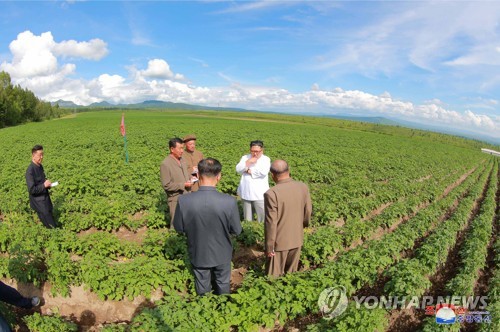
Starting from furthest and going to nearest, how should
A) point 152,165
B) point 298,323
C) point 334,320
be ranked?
point 152,165, point 298,323, point 334,320

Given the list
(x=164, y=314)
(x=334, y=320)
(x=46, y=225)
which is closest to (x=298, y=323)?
(x=334, y=320)

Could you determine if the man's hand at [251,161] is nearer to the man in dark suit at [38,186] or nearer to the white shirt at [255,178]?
the white shirt at [255,178]

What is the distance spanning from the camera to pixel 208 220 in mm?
3693

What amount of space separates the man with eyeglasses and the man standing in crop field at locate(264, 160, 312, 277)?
1.82 metres

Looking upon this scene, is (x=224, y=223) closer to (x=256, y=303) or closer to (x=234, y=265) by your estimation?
(x=256, y=303)

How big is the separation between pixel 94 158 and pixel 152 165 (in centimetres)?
456

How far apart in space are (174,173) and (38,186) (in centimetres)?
324

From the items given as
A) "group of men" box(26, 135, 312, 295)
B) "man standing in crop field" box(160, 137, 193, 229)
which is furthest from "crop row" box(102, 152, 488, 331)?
"man standing in crop field" box(160, 137, 193, 229)

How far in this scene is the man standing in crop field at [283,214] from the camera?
4.25 m

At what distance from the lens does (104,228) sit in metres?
7.75

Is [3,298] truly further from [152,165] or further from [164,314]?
[152,165]

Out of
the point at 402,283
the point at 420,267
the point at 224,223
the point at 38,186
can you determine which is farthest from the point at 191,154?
the point at 420,267

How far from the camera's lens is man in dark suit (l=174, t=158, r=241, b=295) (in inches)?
144

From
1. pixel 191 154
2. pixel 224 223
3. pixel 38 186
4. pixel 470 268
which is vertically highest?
pixel 191 154
